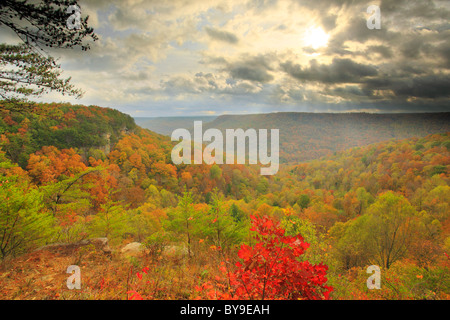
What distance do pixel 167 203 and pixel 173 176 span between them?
50.7 feet

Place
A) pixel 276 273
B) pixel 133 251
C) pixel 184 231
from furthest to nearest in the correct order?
pixel 184 231
pixel 133 251
pixel 276 273

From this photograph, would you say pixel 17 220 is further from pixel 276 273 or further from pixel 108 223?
pixel 276 273

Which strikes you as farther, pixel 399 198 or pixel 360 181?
pixel 360 181

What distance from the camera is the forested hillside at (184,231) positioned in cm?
390

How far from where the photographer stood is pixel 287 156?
A: 171 m

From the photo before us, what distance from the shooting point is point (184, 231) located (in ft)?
39.3

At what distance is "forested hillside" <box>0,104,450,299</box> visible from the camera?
390 centimetres

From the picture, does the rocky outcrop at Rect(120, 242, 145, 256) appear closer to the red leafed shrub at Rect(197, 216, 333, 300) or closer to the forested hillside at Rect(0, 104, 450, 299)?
the forested hillside at Rect(0, 104, 450, 299)

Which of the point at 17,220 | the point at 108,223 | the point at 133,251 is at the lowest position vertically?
the point at 133,251

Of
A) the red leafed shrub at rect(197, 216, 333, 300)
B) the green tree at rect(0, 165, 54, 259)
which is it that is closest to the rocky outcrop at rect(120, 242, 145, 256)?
the green tree at rect(0, 165, 54, 259)

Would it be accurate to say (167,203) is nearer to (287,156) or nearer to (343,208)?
(343,208)

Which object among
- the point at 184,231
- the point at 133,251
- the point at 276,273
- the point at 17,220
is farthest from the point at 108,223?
the point at 276,273

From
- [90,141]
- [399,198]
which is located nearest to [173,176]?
[90,141]
